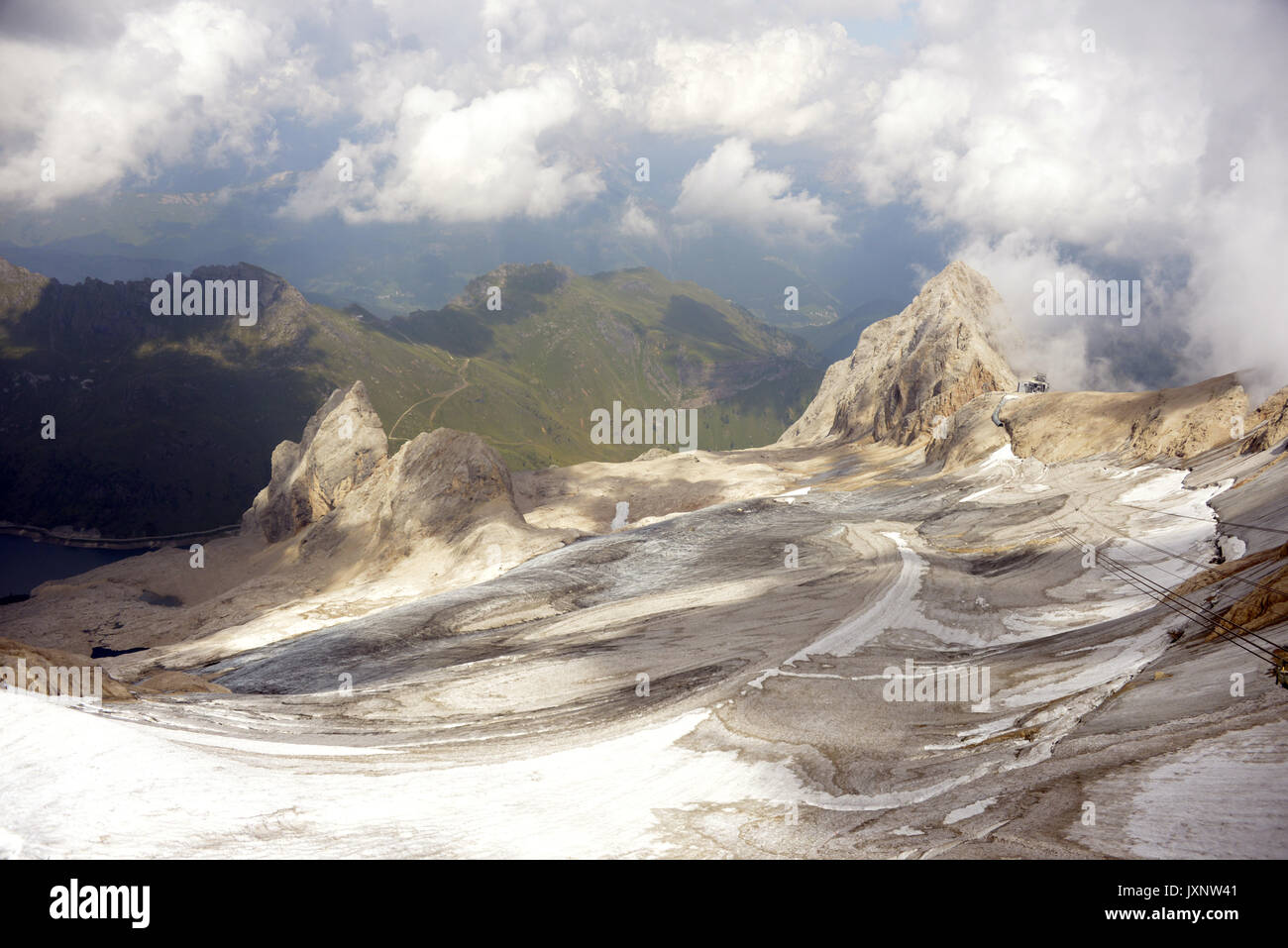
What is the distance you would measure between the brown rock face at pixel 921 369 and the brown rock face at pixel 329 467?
7934 cm

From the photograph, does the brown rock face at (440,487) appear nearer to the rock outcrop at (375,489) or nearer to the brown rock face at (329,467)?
the rock outcrop at (375,489)

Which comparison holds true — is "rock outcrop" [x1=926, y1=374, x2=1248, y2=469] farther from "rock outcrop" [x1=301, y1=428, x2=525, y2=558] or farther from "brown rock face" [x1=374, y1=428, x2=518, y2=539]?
"rock outcrop" [x1=301, y1=428, x2=525, y2=558]

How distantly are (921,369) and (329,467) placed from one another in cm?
9171

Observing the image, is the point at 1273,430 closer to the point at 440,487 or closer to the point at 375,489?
the point at 440,487

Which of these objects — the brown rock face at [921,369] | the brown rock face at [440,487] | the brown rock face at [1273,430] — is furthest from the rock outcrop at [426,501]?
the brown rock face at [921,369]

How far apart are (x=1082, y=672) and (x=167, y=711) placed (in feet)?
85.8

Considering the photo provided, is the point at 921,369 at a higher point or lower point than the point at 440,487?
higher

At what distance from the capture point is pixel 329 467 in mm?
82312

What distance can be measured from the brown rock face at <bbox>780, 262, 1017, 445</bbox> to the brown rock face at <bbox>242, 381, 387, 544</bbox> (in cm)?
7934

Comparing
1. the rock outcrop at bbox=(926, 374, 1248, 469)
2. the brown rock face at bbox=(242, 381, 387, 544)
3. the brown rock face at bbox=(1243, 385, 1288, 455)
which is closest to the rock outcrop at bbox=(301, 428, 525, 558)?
the brown rock face at bbox=(242, 381, 387, 544)

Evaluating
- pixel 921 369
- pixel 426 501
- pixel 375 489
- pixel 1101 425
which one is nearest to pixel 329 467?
pixel 375 489

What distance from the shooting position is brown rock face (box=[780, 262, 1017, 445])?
372ft
